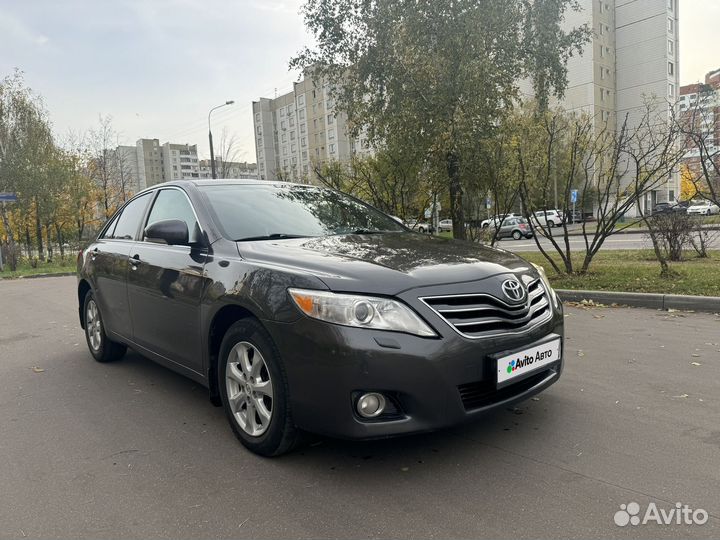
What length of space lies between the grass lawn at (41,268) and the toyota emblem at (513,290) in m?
20.6

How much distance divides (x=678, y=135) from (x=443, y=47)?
4594 millimetres

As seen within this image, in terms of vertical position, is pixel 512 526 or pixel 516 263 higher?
pixel 516 263

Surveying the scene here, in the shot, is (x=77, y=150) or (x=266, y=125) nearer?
(x=77, y=150)

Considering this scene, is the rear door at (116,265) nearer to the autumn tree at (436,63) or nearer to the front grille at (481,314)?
the front grille at (481,314)

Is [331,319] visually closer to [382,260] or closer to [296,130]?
[382,260]

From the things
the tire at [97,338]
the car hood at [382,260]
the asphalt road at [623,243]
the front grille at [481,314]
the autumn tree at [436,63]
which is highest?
the autumn tree at [436,63]

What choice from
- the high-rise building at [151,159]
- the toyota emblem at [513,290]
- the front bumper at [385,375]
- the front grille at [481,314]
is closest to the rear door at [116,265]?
the front bumper at [385,375]

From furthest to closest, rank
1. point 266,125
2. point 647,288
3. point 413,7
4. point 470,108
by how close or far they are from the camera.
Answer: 1. point 266,125
2. point 413,7
3. point 470,108
4. point 647,288

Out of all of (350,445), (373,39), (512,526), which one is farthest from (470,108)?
(512,526)

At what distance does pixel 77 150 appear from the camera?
99.7 feet

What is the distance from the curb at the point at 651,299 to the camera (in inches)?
269

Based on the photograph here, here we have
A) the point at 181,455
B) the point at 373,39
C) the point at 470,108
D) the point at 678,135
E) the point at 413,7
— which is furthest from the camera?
the point at 373,39

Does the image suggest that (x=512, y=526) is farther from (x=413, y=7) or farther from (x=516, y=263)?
(x=413, y=7)

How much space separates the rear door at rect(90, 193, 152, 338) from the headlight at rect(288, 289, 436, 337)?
8.29 ft
